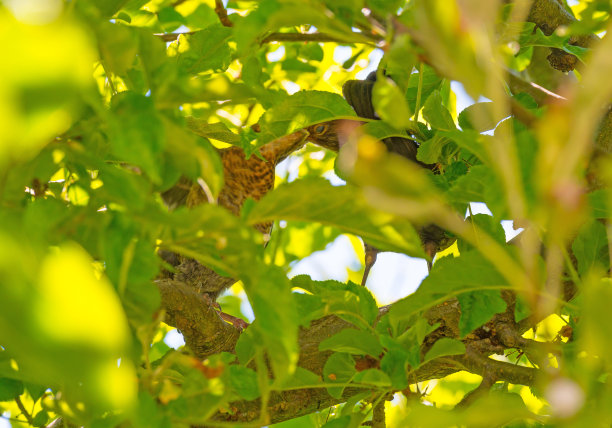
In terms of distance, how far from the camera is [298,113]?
0.77 meters

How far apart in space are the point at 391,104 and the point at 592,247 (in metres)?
0.40

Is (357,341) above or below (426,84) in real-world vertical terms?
below

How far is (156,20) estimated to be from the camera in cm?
155

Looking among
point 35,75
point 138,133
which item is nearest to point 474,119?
point 138,133

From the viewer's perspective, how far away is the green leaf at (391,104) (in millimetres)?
416

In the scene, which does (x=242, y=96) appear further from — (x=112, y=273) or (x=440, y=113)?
(x=440, y=113)

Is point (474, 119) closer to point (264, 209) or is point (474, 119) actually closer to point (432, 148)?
point (432, 148)

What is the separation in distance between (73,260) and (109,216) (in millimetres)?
201

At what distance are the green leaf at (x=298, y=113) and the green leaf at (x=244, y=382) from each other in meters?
0.25

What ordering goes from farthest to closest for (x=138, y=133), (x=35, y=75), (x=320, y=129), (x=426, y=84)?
(x=320, y=129), (x=426, y=84), (x=138, y=133), (x=35, y=75)

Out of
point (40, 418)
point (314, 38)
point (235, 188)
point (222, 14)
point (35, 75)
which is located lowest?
point (235, 188)

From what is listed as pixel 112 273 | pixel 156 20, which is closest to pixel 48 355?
pixel 112 273

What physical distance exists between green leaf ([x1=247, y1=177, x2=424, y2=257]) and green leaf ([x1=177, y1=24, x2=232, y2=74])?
425mm

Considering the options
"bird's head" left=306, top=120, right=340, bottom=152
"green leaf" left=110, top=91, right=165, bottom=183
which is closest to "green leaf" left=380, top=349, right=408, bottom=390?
"green leaf" left=110, top=91, right=165, bottom=183
